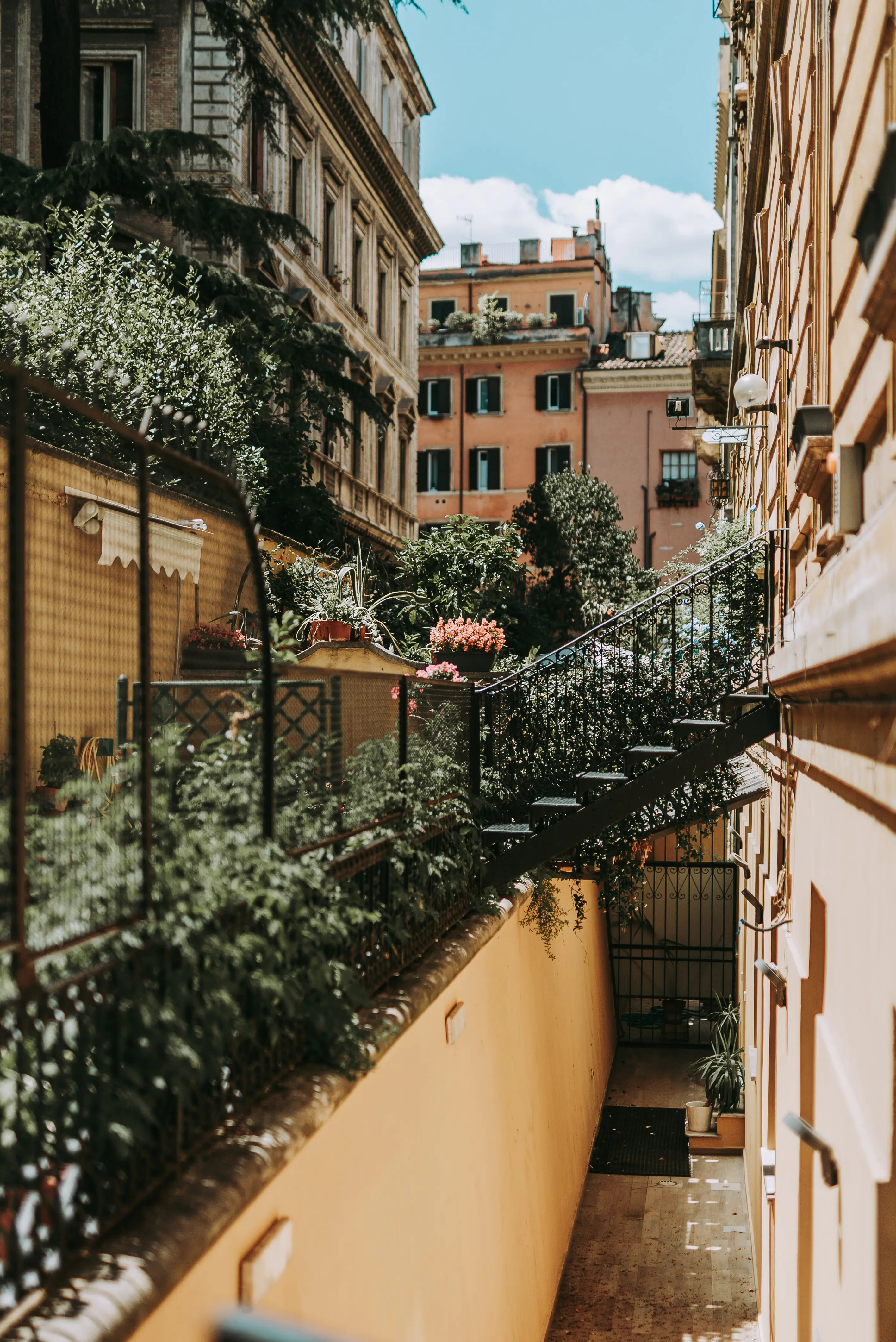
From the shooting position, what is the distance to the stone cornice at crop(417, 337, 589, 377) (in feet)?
126

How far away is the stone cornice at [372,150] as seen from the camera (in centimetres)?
2164

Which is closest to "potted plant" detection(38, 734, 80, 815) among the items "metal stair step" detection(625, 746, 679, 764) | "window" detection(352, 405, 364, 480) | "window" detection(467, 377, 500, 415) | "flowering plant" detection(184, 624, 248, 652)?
"flowering plant" detection(184, 624, 248, 652)

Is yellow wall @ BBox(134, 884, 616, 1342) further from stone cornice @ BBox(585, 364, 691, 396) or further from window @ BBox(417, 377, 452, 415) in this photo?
window @ BBox(417, 377, 452, 415)

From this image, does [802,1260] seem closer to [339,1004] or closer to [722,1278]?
[339,1004]

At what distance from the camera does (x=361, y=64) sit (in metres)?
25.7

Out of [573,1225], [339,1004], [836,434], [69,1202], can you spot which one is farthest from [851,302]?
[573,1225]

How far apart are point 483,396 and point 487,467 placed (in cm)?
223

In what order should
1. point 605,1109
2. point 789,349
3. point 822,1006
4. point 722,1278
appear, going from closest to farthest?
point 822,1006 → point 789,349 → point 722,1278 → point 605,1109

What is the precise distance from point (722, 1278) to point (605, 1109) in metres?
4.83

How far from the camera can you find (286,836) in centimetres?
466

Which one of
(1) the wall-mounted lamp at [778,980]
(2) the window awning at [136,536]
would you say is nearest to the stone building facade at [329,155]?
(2) the window awning at [136,536]

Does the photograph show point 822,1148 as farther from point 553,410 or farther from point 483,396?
point 483,396

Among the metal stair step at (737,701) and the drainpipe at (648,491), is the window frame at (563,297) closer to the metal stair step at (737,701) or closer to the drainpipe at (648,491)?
the drainpipe at (648,491)

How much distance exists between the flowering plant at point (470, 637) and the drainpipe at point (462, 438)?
91.8ft
